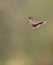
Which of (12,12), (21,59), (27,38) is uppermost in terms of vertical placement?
(12,12)

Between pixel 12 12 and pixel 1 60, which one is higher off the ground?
pixel 12 12

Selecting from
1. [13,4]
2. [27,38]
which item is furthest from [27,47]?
[13,4]

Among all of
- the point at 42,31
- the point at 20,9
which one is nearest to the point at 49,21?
the point at 42,31

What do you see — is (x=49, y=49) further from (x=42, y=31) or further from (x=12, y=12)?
(x=12, y=12)

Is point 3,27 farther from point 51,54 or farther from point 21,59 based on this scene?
point 51,54

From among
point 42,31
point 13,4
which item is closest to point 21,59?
point 42,31

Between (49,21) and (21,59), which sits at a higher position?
(49,21)
